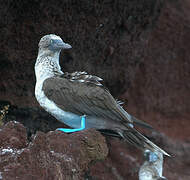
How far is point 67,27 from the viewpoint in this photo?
829 cm

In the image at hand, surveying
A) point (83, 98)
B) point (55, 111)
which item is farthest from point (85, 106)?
point (55, 111)

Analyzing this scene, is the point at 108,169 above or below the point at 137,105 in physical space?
below

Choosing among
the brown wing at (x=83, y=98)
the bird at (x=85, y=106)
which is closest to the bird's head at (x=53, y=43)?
the bird at (x=85, y=106)

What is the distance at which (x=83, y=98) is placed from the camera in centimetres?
650

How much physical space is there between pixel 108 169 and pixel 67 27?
3.19 meters

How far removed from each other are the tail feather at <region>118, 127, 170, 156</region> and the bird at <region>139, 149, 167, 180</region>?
73 mm

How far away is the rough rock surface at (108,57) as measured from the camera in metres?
8.16

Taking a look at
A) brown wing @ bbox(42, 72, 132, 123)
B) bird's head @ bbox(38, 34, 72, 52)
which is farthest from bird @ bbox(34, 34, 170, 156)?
bird's head @ bbox(38, 34, 72, 52)

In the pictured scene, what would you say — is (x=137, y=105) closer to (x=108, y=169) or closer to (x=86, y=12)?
(x=108, y=169)

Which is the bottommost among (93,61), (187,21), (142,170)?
(142,170)

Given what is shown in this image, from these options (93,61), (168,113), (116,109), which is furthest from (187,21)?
(116,109)

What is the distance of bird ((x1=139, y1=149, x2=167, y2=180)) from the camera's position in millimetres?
6422

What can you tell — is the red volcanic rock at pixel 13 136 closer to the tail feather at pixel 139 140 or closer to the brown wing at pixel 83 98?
the brown wing at pixel 83 98

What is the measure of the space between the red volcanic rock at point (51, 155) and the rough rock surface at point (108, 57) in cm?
314
